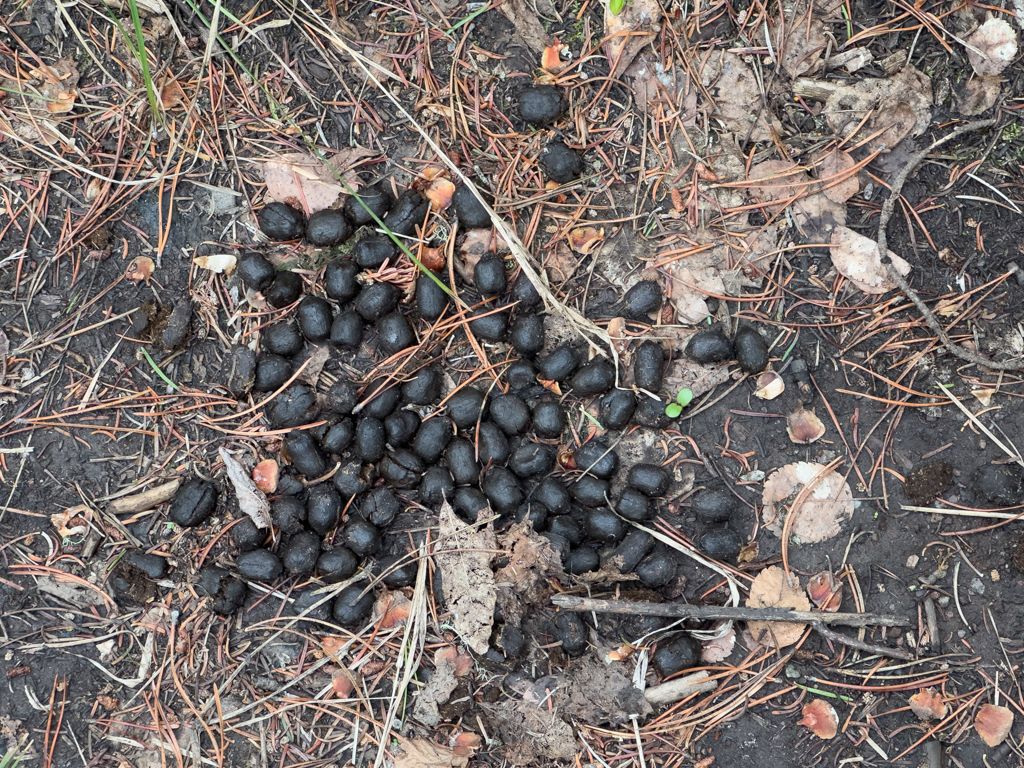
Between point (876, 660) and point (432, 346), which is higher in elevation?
point (432, 346)

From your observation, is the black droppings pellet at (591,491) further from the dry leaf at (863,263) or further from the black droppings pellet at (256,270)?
the black droppings pellet at (256,270)

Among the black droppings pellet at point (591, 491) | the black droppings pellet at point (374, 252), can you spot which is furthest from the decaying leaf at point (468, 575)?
the black droppings pellet at point (374, 252)

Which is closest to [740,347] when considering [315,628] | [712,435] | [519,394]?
[712,435]

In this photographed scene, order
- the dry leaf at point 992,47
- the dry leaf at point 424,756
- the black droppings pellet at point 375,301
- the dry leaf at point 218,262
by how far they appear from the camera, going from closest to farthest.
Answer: the dry leaf at point 424,756 → the dry leaf at point 992,47 → the black droppings pellet at point 375,301 → the dry leaf at point 218,262

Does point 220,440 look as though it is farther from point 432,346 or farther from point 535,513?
point 535,513

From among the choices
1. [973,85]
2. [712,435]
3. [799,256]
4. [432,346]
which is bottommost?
[712,435]

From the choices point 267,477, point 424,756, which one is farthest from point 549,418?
point 424,756
